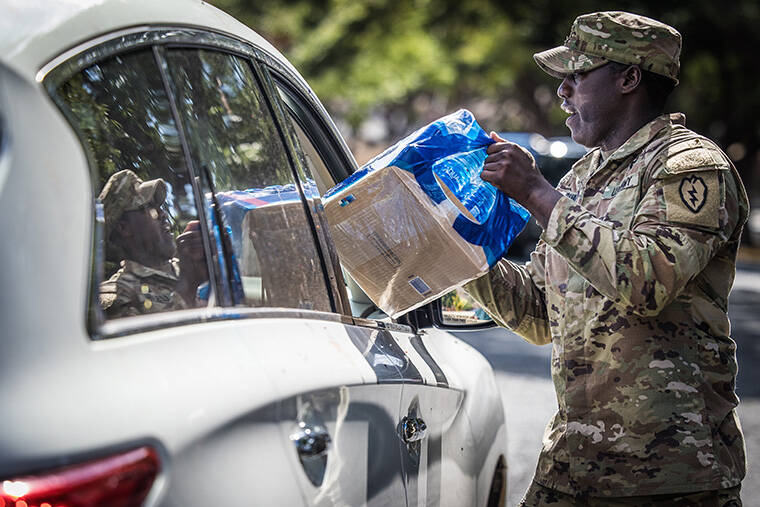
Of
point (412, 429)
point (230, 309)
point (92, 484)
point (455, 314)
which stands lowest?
point (412, 429)

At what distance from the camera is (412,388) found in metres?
2.19

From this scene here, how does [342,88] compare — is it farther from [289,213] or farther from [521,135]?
A: [289,213]

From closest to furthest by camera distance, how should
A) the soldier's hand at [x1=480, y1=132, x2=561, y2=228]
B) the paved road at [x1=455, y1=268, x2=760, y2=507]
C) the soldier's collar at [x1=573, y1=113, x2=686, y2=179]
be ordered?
the soldier's hand at [x1=480, y1=132, x2=561, y2=228], the soldier's collar at [x1=573, y1=113, x2=686, y2=179], the paved road at [x1=455, y1=268, x2=760, y2=507]

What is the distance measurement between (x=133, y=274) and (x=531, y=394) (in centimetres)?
553

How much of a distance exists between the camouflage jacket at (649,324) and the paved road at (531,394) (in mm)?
2424

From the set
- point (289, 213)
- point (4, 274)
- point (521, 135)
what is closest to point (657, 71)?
point (289, 213)

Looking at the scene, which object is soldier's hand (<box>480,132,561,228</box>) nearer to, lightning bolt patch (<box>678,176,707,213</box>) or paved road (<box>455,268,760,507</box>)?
lightning bolt patch (<box>678,176,707,213</box>)

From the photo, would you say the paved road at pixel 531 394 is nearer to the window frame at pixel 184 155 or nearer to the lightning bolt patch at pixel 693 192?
the lightning bolt patch at pixel 693 192

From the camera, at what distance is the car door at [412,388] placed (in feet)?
7.09

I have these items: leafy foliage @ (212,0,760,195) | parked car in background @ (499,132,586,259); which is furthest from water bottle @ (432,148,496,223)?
leafy foliage @ (212,0,760,195)

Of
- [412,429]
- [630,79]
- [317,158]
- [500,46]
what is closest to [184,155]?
[412,429]

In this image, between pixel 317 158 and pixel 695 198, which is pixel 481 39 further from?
pixel 695 198

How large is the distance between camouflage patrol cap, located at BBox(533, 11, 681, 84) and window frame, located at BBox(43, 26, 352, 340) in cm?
82

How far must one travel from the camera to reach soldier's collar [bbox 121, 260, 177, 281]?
168cm
